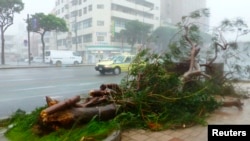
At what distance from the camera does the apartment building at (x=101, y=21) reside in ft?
153

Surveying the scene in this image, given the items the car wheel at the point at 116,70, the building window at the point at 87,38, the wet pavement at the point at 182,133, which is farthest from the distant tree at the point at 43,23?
the wet pavement at the point at 182,133

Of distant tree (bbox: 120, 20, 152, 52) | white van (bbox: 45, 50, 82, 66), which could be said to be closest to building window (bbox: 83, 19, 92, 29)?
distant tree (bbox: 120, 20, 152, 52)

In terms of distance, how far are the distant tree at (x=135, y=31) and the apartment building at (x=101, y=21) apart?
11.9 feet

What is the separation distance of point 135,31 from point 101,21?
26.2 feet

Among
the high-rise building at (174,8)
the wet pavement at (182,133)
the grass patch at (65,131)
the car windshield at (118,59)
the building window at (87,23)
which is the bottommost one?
the wet pavement at (182,133)

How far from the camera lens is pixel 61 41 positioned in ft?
201

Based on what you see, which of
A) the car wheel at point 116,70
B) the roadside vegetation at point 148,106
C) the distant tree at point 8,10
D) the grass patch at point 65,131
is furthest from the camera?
the distant tree at point 8,10

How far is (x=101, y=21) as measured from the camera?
153ft

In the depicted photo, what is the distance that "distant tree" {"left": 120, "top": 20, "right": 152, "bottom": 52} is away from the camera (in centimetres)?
4216

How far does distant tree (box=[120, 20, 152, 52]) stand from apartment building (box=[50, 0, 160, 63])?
143 inches

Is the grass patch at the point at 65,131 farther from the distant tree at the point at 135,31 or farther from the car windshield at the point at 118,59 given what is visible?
the distant tree at the point at 135,31

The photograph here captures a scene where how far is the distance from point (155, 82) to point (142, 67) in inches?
21.1

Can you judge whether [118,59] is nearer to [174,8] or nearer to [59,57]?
[59,57]

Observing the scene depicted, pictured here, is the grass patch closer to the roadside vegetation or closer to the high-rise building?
the roadside vegetation
